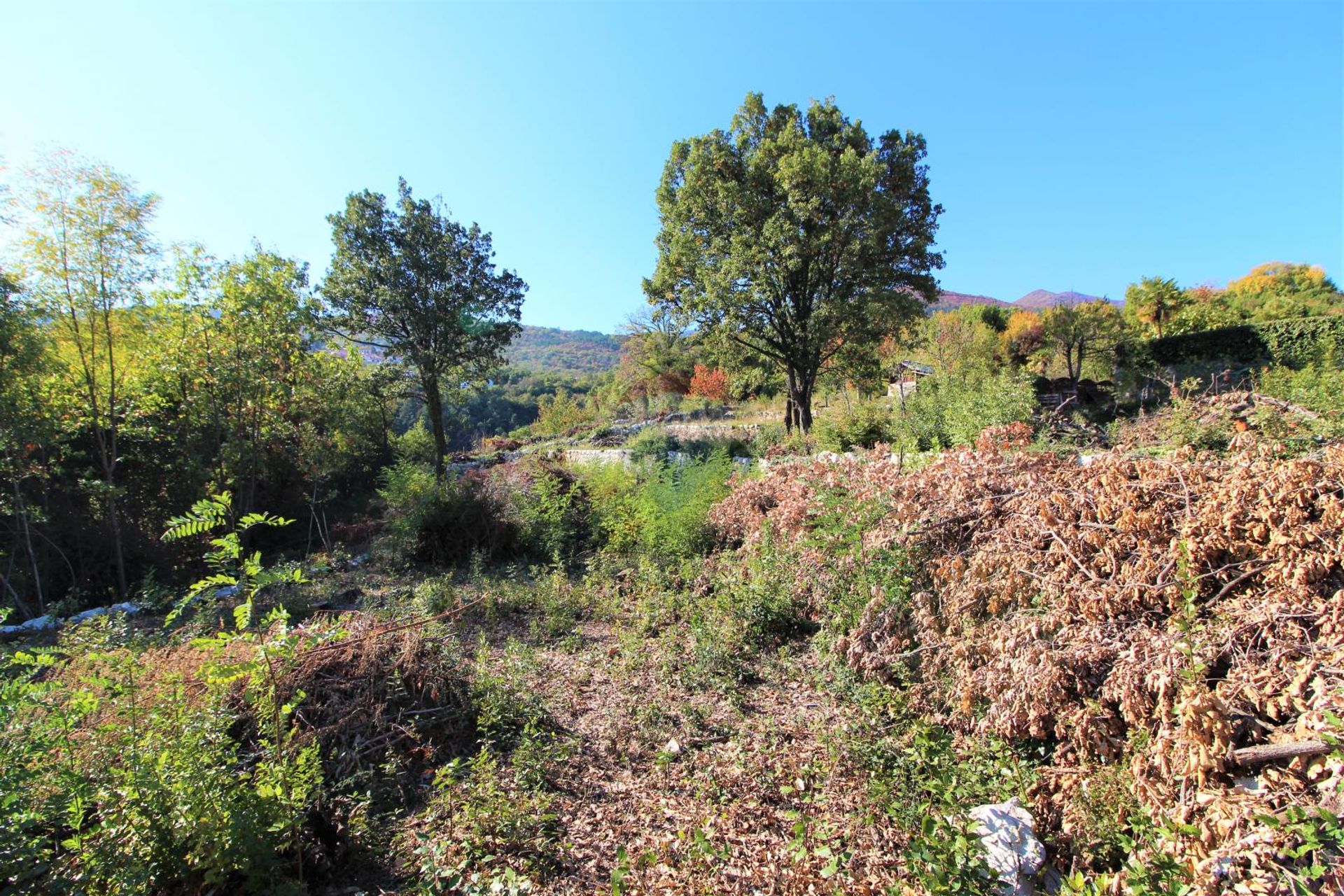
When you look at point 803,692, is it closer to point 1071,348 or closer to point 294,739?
point 294,739

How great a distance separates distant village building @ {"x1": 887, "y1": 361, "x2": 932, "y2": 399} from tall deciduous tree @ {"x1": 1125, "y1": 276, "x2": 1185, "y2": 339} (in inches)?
386

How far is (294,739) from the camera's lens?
2729 millimetres

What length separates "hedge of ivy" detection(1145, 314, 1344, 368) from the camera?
558 inches

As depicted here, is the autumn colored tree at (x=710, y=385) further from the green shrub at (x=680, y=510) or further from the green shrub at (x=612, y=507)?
the green shrub at (x=680, y=510)

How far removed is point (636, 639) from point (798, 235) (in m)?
9.31

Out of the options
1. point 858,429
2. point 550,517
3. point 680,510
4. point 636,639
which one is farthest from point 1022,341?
point 636,639

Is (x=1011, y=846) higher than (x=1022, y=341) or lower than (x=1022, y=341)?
lower

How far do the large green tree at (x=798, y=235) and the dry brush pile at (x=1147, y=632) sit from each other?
802 cm

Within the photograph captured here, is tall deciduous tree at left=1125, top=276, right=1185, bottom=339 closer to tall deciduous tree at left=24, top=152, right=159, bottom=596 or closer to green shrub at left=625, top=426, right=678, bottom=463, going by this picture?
green shrub at left=625, top=426, right=678, bottom=463

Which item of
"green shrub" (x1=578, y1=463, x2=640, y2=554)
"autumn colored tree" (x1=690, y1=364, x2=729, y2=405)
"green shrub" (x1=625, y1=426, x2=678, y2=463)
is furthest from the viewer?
"autumn colored tree" (x1=690, y1=364, x2=729, y2=405)

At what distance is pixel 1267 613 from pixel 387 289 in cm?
1478

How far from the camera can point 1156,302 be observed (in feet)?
69.7

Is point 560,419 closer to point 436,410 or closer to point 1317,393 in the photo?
point 436,410

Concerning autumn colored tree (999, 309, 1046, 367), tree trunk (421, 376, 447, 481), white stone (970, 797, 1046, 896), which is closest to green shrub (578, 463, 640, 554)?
white stone (970, 797, 1046, 896)
